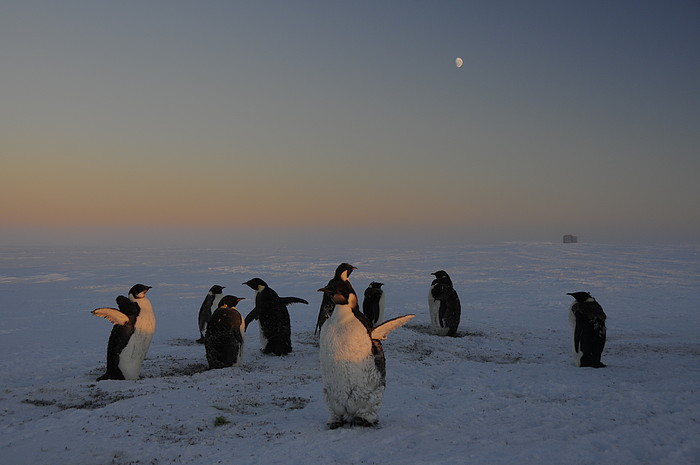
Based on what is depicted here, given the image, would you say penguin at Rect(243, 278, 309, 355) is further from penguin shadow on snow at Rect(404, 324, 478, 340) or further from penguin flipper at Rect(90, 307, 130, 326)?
penguin shadow on snow at Rect(404, 324, 478, 340)

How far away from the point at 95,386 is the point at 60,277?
22.9m

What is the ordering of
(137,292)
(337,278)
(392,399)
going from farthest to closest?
(337,278)
(137,292)
(392,399)

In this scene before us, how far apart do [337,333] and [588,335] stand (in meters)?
5.12

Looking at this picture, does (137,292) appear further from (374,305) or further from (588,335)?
(588,335)

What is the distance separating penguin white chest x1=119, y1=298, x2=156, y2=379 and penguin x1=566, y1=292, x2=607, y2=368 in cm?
693

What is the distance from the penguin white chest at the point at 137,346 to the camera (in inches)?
287

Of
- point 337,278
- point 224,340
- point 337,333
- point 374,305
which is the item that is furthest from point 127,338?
point 374,305

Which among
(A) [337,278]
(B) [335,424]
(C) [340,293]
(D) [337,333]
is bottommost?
(B) [335,424]

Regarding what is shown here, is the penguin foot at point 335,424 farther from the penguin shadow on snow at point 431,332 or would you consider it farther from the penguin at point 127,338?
the penguin shadow on snow at point 431,332

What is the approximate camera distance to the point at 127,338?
7324mm

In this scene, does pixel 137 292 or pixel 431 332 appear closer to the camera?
pixel 137 292

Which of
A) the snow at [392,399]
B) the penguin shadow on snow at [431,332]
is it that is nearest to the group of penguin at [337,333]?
the penguin shadow on snow at [431,332]

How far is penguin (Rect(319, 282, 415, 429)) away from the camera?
15.9 ft

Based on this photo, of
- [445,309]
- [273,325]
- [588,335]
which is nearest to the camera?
[588,335]
